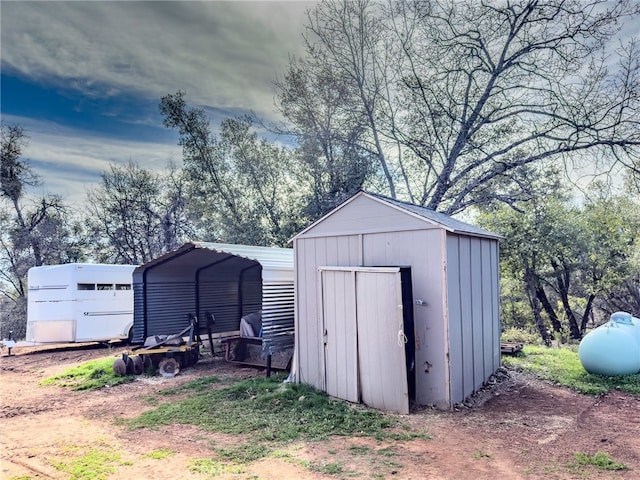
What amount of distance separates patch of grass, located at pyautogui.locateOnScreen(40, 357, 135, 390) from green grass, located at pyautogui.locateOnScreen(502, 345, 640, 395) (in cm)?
722

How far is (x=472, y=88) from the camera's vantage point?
12.0 m

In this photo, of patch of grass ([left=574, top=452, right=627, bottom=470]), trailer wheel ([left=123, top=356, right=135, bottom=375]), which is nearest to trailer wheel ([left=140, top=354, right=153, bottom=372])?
trailer wheel ([left=123, top=356, right=135, bottom=375])

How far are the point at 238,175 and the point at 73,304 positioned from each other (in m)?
7.39

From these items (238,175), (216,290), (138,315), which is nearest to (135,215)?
(238,175)

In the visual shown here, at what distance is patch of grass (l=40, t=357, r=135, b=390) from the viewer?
24.0 feet

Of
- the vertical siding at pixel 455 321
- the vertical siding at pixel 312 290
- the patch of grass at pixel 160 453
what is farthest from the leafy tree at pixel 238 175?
the patch of grass at pixel 160 453

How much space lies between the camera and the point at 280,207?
50.1ft

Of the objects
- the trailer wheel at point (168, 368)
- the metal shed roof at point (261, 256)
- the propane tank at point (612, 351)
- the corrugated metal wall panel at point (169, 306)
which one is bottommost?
the trailer wheel at point (168, 368)

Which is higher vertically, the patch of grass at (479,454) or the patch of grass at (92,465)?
the patch of grass at (479,454)

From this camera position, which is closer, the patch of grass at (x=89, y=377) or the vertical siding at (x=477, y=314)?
the vertical siding at (x=477, y=314)

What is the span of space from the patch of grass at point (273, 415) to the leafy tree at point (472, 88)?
8.49m

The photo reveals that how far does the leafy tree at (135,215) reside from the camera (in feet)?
64.5

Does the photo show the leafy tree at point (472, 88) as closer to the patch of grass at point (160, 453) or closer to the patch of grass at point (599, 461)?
the patch of grass at point (599, 461)

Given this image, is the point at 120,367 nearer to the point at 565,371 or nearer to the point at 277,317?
the point at 277,317
